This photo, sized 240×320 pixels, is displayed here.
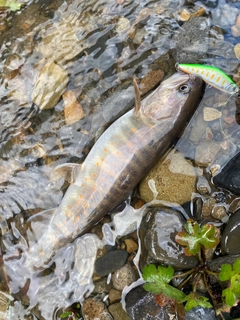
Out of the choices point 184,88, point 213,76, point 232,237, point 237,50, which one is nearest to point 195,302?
point 232,237

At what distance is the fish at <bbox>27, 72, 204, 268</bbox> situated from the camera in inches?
171

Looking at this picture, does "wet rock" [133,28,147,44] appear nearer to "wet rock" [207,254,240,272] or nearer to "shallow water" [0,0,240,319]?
"shallow water" [0,0,240,319]

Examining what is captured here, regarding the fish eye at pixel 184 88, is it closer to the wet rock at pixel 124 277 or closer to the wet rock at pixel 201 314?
the wet rock at pixel 124 277

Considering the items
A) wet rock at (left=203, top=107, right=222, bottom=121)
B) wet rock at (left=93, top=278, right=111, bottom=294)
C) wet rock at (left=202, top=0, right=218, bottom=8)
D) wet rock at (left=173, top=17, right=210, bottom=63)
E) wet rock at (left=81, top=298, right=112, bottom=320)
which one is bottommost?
wet rock at (left=81, top=298, right=112, bottom=320)

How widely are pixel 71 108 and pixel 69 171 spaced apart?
0.93m

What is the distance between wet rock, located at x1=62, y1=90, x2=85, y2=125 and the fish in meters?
0.62

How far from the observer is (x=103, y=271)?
15.3ft

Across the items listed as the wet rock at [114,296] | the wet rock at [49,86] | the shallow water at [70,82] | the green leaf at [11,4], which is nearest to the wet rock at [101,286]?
the wet rock at [114,296]

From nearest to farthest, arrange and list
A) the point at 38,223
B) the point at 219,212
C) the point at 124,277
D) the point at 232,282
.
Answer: the point at 232,282 → the point at 219,212 → the point at 124,277 → the point at 38,223

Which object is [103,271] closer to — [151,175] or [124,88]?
[151,175]

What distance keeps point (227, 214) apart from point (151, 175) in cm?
108

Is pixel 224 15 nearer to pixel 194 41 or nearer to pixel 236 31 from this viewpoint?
pixel 236 31

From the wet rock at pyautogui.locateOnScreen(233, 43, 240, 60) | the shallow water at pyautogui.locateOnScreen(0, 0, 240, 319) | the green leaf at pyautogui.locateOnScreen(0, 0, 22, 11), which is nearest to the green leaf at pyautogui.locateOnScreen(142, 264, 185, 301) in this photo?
the shallow water at pyautogui.locateOnScreen(0, 0, 240, 319)

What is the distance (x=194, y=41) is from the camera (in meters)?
→ 4.68
